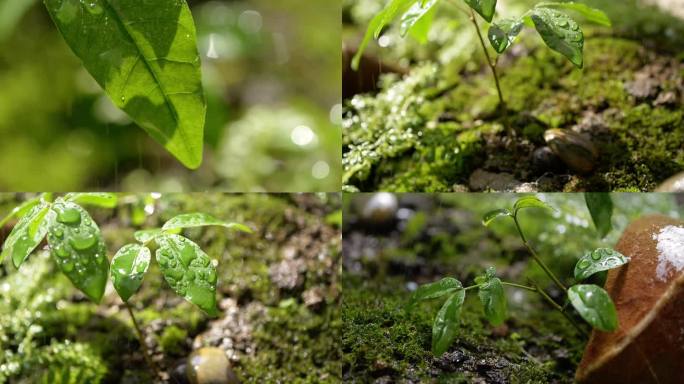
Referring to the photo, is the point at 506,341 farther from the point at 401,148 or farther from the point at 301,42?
the point at 301,42

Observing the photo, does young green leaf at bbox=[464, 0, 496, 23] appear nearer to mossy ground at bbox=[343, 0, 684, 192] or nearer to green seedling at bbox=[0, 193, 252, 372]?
mossy ground at bbox=[343, 0, 684, 192]

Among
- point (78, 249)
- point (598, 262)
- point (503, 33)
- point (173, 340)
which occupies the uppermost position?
point (503, 33)

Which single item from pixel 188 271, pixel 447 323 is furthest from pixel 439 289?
pixel 188 271

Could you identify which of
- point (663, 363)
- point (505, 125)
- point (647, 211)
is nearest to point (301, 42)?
point (505, 125)

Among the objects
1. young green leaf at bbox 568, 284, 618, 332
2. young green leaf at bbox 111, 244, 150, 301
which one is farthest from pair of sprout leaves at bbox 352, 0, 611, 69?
A: young green leaf at bbox 111, 244, 150, 301

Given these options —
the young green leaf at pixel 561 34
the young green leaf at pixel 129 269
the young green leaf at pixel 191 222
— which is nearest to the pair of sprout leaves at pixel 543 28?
the young green leaf at pixel 561 34

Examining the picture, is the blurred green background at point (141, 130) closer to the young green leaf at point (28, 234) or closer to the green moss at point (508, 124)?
the green moss at point (508, 124)

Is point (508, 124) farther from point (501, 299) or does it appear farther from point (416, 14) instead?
point (501, 299)
